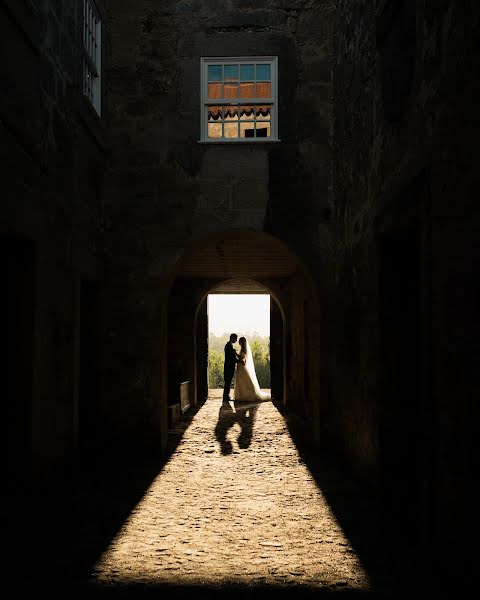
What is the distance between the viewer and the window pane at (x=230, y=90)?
7.89m

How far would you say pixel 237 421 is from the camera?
35.9 feet

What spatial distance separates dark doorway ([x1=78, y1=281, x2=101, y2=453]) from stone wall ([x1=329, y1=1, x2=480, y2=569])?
121 inches

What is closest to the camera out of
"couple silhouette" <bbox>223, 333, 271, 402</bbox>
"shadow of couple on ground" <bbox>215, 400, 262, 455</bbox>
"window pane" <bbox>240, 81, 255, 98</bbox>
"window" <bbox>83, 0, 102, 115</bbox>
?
"window" <bbox>83, 0, 102, 115</bbox>

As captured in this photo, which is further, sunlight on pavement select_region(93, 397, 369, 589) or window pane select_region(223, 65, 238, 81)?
window pane select_region(223, 65, 238, 81)

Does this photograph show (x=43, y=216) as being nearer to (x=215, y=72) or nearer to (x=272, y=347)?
(x=215, y=72)

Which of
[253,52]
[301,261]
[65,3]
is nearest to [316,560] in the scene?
[301,261]

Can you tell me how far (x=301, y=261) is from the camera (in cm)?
764

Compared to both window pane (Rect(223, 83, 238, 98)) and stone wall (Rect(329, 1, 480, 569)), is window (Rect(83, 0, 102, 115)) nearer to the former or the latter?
window pane (Rect(223, 83, 238, 98))

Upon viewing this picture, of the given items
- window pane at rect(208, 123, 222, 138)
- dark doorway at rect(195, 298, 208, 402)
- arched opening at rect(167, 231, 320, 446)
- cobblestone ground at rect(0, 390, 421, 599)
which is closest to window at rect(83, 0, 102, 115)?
window pane at rect(208, 123, 222, 138)

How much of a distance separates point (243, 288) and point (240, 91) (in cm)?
1054

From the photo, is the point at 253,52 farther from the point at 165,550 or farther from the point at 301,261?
the point at 165,550

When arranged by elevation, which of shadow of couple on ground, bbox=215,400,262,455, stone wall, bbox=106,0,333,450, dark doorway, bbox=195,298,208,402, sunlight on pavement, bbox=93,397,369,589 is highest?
stone wall, bbox=106,0,333,450

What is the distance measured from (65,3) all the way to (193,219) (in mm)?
2905

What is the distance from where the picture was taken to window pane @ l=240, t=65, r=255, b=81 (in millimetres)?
7840
